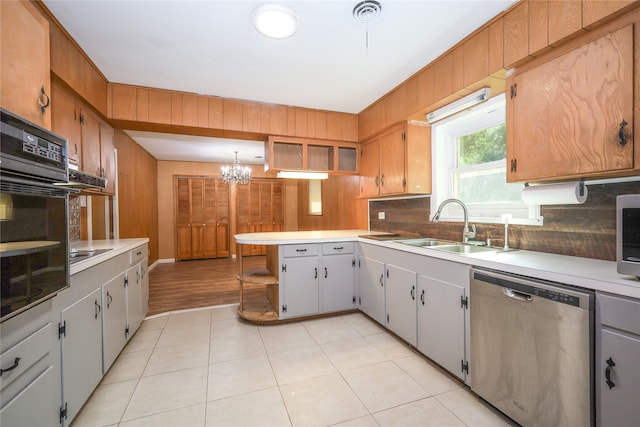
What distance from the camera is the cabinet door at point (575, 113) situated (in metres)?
1.28

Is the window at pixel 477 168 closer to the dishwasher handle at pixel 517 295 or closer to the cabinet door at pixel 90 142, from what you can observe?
the dishwasher handle at pixel 517 295

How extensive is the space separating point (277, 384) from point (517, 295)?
1.60 metres

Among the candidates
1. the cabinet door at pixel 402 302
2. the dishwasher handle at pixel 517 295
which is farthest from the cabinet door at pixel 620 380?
the cabinet door at pixel 402 302

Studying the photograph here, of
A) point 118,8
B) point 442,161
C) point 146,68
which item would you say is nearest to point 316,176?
point 442,161

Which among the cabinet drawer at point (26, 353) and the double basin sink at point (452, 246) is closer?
the cabinet drawer at point (26, 353)

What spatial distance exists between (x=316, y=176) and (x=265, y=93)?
4.22ft

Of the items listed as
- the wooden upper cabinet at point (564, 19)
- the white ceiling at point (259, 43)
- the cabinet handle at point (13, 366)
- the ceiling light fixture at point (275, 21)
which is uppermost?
the white ceiling at point (259, 43)

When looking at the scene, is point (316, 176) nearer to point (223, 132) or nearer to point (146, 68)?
point (223, 132)

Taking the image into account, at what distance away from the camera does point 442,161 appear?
2844 millimetres

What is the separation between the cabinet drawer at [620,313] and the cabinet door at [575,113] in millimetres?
644

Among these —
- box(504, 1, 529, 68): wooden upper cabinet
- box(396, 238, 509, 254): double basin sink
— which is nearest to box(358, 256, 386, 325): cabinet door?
box(396, 238, 509, 254): double basin sink

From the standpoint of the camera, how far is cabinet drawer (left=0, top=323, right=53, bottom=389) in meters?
1.00

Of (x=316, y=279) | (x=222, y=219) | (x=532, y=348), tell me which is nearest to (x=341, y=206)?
(x=316, y=279)

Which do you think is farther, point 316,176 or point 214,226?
point 214,226
